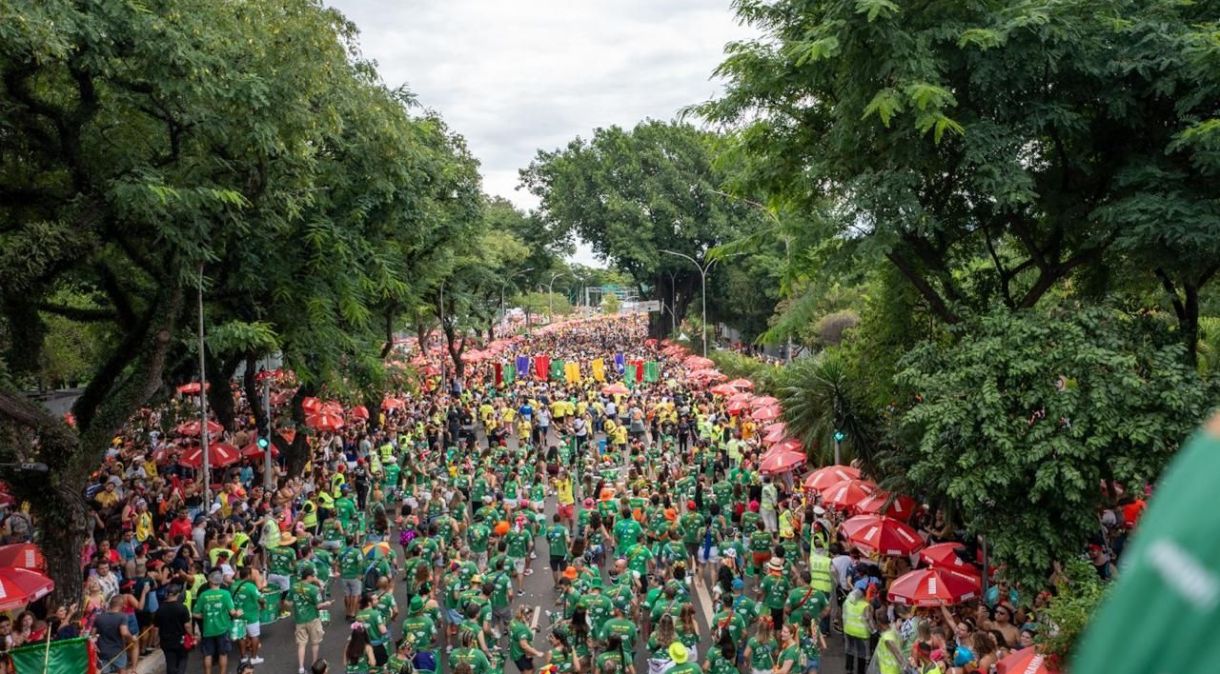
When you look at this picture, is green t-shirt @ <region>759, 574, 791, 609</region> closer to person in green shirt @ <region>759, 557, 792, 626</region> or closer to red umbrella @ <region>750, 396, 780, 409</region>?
person in green shirt @ <region>759, 557, 792, 626</region>

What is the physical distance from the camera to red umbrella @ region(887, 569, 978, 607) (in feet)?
34.7

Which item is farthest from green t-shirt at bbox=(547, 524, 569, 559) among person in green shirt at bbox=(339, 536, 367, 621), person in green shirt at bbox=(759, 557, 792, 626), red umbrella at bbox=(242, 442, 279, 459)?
red umbrella at bbox=(242, 442, 279, 459)

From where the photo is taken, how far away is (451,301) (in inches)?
1633

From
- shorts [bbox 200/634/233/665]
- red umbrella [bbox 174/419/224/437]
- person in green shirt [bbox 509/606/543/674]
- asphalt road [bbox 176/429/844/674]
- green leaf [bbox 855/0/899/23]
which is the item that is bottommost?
asphalt road [bbox 176/429/844/674]

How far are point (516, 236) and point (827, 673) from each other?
2092 inches

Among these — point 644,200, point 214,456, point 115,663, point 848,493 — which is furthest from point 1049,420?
point 644,200

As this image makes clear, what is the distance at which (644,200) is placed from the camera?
2285 inches

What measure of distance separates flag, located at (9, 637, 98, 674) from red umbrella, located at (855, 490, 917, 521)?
10.7 meters

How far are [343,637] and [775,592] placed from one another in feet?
21.8

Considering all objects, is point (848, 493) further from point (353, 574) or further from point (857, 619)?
point (353, 574)

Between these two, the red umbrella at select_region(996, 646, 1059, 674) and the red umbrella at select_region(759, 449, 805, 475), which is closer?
the red umbrella at select_region(996, 646, 1059, 674)

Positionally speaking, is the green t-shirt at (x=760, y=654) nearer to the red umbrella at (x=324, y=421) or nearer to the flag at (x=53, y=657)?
the flag at (x=53, y=657)

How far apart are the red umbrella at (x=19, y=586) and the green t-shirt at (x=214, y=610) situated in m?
1.83

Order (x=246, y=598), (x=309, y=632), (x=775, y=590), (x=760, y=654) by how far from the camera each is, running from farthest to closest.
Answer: (x=775, y=590) < (x=309, y=632) < (x=246, y=598) < (x=760, y=654)
